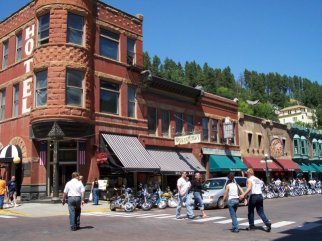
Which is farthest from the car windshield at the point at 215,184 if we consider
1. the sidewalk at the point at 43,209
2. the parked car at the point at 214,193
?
the sidewalk at the point at 43,209

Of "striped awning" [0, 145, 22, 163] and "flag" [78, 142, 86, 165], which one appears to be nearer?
"flag" [78, 142, 86, 165]

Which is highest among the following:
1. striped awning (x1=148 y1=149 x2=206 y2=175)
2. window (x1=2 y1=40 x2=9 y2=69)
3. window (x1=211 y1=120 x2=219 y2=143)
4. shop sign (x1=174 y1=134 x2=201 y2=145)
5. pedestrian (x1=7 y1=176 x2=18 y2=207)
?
window (x1=2 y1=40 x2=9 y2=69)

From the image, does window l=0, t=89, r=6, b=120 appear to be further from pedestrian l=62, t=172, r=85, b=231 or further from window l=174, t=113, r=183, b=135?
pedestrian l=62, t=172, r=85, b=231

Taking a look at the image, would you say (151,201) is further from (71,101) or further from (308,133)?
(308,133)

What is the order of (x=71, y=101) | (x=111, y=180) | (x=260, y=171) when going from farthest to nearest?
(x=260, y=171) < (x=111, y=180) < (x=71, y=101)

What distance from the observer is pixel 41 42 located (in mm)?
26547

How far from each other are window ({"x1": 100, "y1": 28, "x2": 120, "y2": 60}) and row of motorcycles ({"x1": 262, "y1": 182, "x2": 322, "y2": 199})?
16.2 m

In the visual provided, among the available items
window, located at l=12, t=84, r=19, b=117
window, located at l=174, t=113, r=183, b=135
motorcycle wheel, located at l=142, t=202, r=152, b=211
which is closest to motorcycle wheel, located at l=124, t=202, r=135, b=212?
motorcycle wheel, located at l=142, t=202, r=152, b=211

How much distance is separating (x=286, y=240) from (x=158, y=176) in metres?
20.2

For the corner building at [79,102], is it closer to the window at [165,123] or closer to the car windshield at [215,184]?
the window at [165,123]

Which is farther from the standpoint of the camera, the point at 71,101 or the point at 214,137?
the point at 214,137

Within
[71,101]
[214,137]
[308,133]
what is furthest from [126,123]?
[308,133]

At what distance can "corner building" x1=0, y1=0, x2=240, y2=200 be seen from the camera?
82.5 feet

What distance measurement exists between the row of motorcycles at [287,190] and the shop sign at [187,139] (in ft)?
26.5
